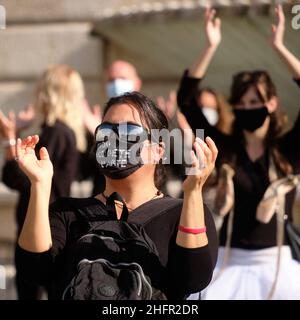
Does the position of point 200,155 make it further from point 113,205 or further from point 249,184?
point 249,184

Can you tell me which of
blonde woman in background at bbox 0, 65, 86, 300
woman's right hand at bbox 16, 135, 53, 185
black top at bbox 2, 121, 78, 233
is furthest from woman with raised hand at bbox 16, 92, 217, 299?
black top at bbox 2, 121, 78, 233

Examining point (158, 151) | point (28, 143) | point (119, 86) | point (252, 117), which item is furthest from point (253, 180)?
point (28, 143)

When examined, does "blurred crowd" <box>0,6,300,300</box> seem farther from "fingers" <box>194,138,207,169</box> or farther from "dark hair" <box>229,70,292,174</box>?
"fingers" <box>194,138,207,169</box>

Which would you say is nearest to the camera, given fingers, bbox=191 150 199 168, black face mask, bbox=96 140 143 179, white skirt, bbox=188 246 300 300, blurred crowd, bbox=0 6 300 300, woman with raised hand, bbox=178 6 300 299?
fingers, bbox=191 150 199 168

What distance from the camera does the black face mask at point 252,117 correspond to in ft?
13.8

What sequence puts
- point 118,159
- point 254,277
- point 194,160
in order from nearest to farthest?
point 194,160 → point 118,159 → point 254,277

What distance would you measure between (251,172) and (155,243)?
1.80 meters

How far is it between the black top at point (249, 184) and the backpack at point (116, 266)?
1.78 m

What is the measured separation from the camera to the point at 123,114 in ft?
8.82

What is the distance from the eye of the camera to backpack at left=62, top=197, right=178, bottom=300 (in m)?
2.46

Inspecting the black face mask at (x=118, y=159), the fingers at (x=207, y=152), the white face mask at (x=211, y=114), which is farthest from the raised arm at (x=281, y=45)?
the fingers at (x=207, y=152)
